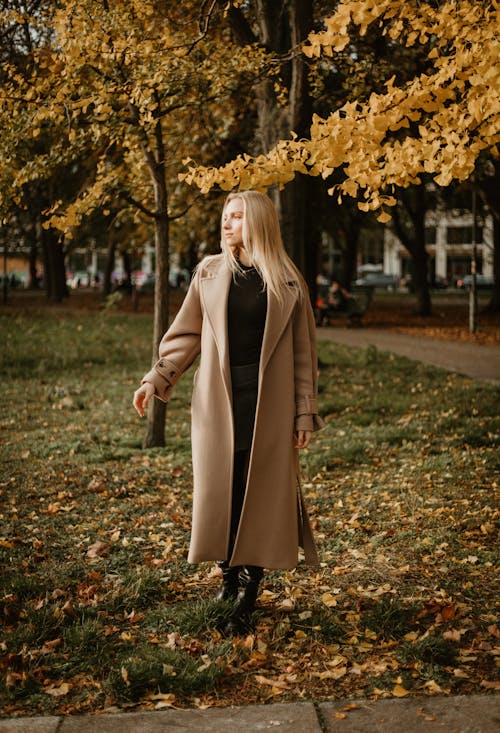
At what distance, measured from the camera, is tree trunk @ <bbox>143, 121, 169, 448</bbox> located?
8492 millimetres

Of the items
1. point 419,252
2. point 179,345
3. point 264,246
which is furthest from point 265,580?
point 419,252

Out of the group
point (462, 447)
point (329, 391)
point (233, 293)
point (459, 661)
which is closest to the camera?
point (459, 661)

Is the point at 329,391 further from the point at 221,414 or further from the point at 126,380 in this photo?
the point at 221,414

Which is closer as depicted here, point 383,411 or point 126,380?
point 383,411

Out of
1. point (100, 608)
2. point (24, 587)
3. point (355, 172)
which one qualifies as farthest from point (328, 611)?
point (355, 172)

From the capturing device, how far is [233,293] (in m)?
4.20

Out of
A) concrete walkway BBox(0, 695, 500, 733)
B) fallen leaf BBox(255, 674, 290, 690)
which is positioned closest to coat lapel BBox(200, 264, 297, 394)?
fallen leaf BBox(255, 674, 290, 690)

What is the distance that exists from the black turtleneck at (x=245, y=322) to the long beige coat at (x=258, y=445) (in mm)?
63

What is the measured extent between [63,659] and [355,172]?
3.44 metres

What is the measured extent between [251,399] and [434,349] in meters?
13.5

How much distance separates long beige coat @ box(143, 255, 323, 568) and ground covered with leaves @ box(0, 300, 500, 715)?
1.47ft

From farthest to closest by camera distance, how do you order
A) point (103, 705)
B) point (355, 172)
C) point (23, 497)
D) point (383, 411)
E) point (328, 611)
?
point (383, 411) → point (23, 497) → point (355, 172) → point (328, 611) → point (103, 705)

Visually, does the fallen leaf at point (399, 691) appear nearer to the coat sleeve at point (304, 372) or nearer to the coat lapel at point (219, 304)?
the coat sleeve at point (304, 372)

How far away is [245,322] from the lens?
4.17 m
